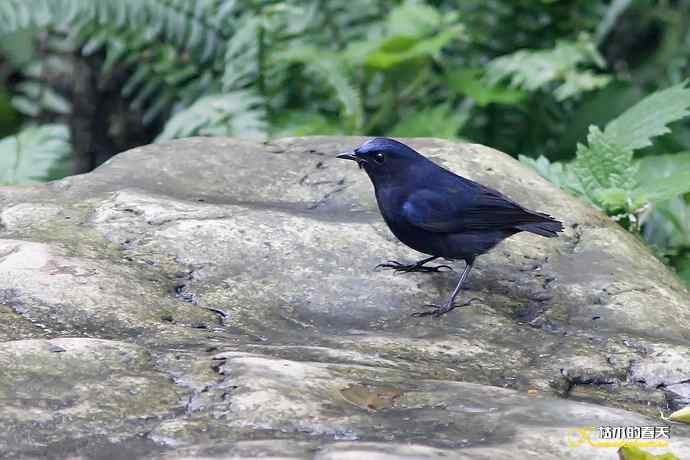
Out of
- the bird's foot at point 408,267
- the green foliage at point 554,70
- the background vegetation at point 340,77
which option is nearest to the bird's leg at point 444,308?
the bird's foot at point 408,267

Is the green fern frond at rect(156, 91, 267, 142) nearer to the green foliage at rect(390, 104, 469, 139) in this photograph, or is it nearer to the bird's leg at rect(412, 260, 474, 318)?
the green foliage at rect(390, 104, 469, 139)

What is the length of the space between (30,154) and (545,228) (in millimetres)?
3289

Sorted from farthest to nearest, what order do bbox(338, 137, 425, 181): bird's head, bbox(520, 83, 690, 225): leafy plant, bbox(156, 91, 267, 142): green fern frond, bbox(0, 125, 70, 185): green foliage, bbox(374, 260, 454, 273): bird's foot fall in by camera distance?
bbox(156, 91, 267, 142): green fern frond, bbox(0, 125, 70, 185): green foliage, bbox(520, 83, 690, 225): leafy plant, bbox(338, 137, 425, 181): bird's head, bbox(374, 260, 454, 273): bird's foot

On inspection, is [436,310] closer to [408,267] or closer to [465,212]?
[408,267]

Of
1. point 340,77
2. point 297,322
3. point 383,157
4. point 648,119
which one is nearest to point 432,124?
point 340,77

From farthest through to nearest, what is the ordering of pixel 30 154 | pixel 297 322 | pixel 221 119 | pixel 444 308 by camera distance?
pixel 221 119, pixel 30 154, pixel 444 308, pixel 297 322

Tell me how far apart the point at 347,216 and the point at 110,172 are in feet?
3.77

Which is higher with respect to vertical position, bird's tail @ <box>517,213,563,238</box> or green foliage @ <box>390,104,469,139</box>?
bird's tail @ <box>517,213,563,238</box>

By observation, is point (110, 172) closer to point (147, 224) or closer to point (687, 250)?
point (147, 224)

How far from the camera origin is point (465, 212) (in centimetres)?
435

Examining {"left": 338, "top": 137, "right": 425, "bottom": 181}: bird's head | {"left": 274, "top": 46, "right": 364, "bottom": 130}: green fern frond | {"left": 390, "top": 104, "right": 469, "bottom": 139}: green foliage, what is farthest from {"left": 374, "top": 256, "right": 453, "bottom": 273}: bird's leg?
{"left": 274, "top": 46, "right": 364, "bottom": 130}: green fern frond

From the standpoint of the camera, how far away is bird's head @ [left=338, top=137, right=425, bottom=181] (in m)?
4.41

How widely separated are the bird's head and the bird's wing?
16cm

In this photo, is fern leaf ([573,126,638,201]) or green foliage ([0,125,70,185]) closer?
fern leaf ([573,126,638,201])
